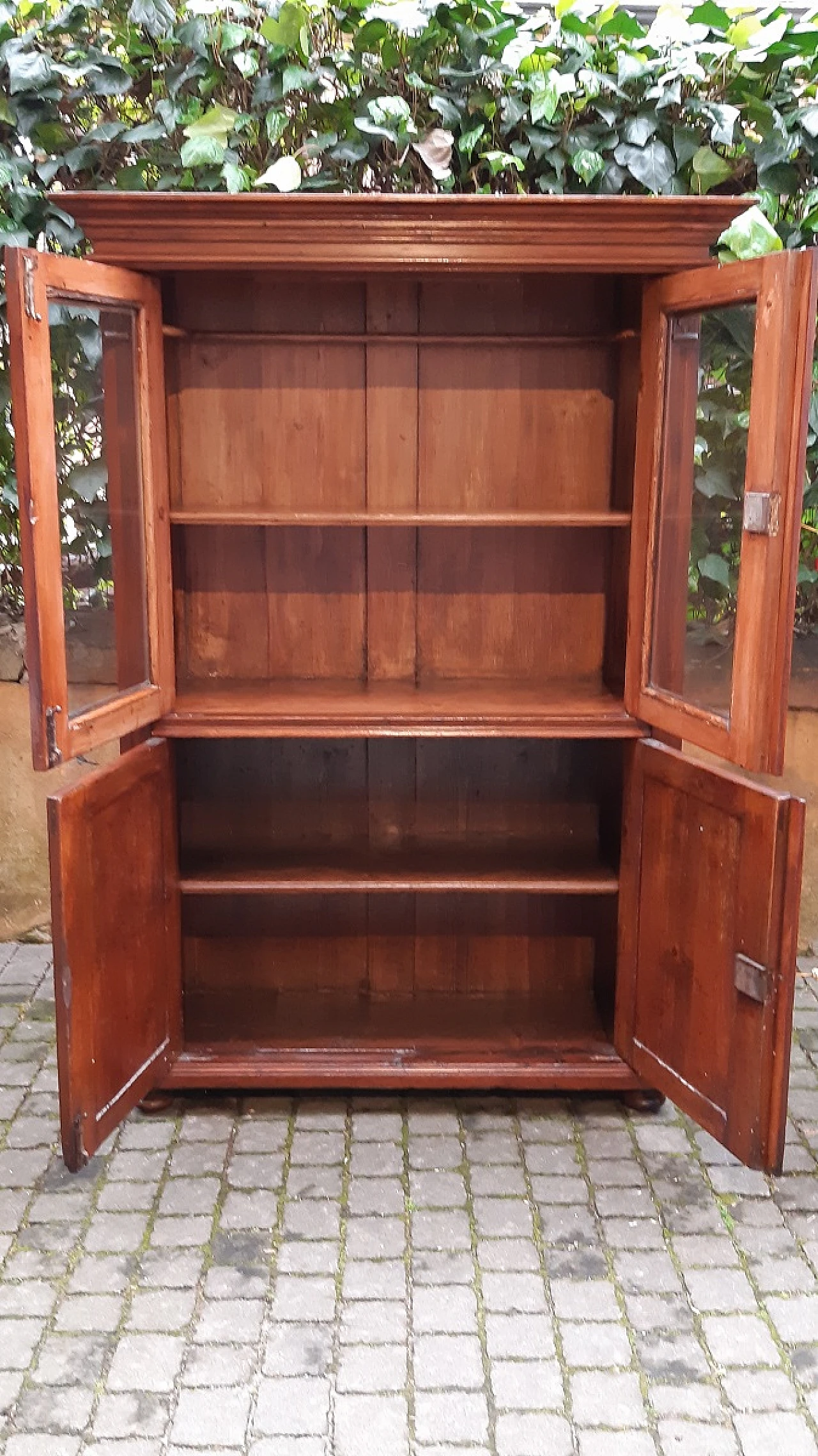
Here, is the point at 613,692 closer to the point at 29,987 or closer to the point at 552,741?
the point at 552,741

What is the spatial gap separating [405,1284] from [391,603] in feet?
5.30

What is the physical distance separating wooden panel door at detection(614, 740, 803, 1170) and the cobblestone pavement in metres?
0.25

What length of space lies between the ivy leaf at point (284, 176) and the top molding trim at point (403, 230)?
62cm

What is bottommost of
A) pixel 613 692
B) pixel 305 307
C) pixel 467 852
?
pixel 467 852

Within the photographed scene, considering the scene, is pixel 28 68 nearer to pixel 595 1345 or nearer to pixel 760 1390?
pixel 595 1345

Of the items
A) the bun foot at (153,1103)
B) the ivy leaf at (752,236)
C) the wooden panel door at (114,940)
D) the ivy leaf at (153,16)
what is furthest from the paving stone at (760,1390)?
the ivy leaf at (153,16)

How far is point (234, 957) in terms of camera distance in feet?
10.2

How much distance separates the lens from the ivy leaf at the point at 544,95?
2859mm

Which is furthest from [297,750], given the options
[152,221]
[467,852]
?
[152,221]

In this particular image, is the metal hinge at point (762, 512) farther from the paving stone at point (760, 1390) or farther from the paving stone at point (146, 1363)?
the paving stone at point (146, 1363)

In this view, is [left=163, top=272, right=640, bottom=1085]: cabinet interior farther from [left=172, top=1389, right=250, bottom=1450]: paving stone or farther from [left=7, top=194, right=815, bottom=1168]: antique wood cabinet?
[left=172, top=1389, right=250, bottom=1450]: paving stone

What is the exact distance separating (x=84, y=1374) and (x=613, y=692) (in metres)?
1.86

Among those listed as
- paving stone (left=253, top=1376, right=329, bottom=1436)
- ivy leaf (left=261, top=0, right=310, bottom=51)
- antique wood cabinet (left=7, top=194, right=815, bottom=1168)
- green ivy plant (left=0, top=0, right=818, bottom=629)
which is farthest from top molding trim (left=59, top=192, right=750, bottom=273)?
paving stone (left=253, top=1376, right=329, bottom=1436)

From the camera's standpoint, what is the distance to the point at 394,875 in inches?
109
